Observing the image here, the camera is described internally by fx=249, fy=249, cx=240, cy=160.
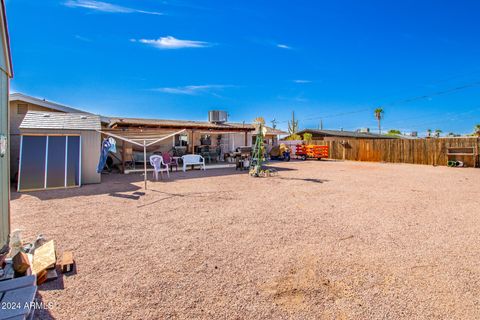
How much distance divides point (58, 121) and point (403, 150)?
66.4 ft

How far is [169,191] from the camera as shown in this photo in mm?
7629

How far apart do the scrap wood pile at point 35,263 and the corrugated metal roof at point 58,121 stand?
262 inches

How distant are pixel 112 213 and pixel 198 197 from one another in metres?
2.21

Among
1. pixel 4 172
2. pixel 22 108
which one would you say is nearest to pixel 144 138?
pixel 22 108

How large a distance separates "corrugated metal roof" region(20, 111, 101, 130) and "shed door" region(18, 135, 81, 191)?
1.18 ft

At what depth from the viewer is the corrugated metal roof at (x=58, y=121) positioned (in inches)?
322

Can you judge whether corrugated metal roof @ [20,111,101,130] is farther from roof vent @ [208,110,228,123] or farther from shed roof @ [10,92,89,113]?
roof vent @ [208,110,228,123]

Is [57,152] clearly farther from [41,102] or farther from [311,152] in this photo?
[311,152]

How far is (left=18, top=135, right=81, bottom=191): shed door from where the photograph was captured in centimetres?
772

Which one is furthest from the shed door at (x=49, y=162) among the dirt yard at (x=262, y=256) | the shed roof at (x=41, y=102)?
the shed roof at (x=41, y=102)

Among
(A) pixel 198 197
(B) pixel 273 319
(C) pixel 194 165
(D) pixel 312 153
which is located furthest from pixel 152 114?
(B) pixel 273 319

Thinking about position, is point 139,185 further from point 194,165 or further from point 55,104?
point 55,104

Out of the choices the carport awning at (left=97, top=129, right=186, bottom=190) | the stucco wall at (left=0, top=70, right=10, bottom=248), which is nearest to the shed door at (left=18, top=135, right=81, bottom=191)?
the carport awning at (left=97, top=129, right=186, bottom=190)

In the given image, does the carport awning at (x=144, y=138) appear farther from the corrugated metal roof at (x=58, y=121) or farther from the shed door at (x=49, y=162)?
the shed door at (x=49, y=162)
